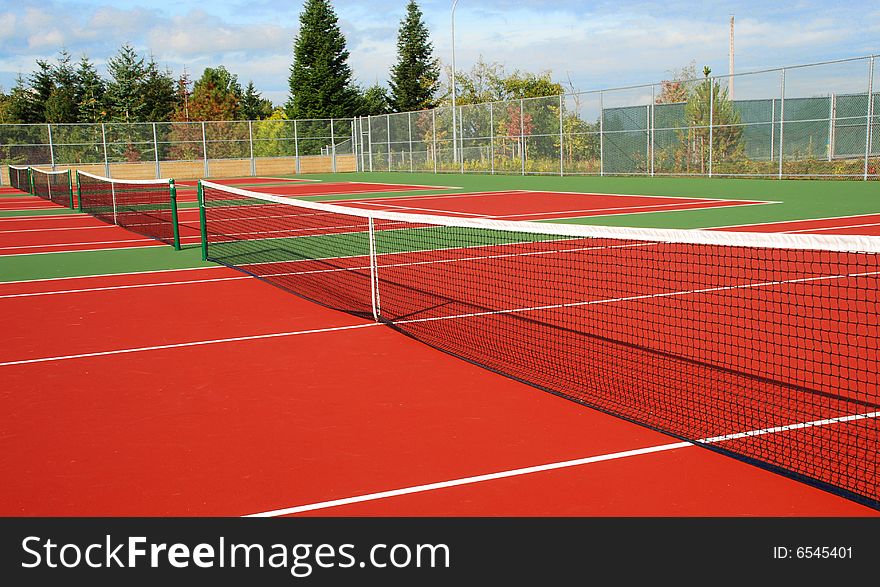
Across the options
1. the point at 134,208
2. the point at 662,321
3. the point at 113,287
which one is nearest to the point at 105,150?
the point at 134,208

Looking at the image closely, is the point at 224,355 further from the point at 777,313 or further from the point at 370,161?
the point at 370,161

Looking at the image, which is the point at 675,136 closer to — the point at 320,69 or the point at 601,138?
the point at 601,138

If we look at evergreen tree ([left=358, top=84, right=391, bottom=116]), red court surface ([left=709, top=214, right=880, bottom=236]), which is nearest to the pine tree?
evergreen tree ([left=358, top=84, right=391, bottom=116])

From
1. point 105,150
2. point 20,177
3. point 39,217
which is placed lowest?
point 39,217

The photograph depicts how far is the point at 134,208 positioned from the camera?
899 inches

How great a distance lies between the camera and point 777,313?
25.7ft

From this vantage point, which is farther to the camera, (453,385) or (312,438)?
(453,385)

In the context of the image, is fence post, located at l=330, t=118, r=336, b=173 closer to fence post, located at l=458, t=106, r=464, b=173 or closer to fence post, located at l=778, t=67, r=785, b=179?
fence post, located at l=458, t=106, r=464, b=173

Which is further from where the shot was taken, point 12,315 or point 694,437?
point 12,315

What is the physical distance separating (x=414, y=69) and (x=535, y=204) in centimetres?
5171

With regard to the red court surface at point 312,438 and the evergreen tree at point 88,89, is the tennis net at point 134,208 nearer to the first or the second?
the red court surface at point 312,438
